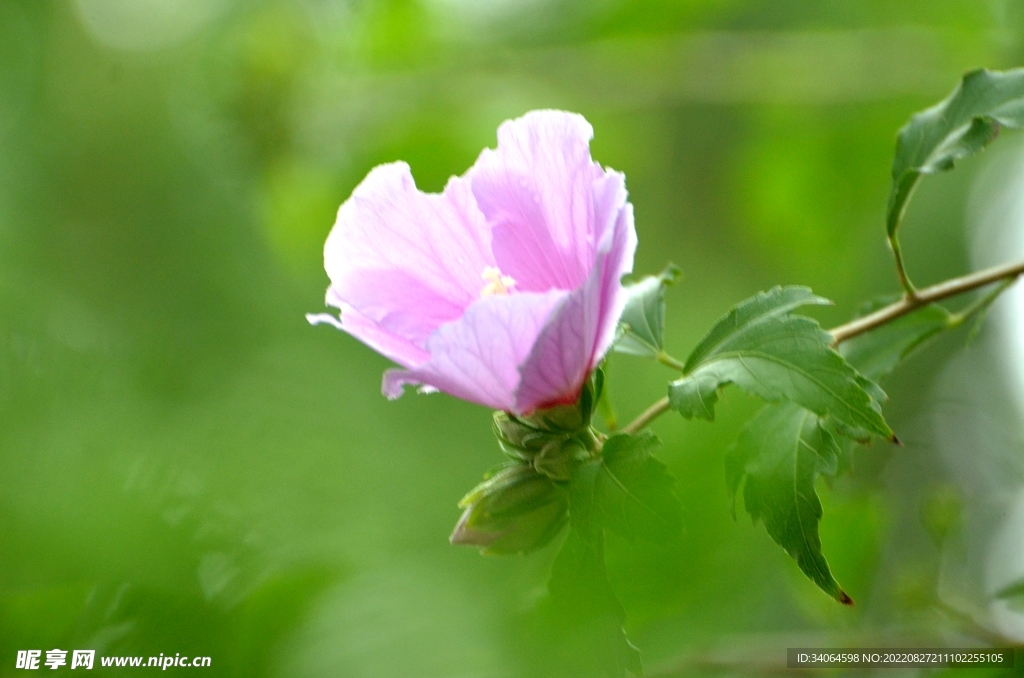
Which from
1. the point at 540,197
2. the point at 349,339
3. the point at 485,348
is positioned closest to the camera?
the point at 485,348

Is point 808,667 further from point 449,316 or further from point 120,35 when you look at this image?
point 120,35

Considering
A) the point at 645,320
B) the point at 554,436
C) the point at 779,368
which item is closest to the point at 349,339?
the point at 645,320

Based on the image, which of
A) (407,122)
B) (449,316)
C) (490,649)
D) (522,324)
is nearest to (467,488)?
(407,122)

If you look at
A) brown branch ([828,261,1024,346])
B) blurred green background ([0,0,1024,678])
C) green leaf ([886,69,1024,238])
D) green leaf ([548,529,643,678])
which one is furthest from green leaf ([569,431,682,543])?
green leaf ([886,69,1024,238])

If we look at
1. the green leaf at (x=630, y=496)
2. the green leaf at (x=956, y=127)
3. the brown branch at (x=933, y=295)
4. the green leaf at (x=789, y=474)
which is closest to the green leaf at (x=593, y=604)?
the green leaf at (x=630, y=496)

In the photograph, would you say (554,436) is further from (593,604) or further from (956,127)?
(956,127)
